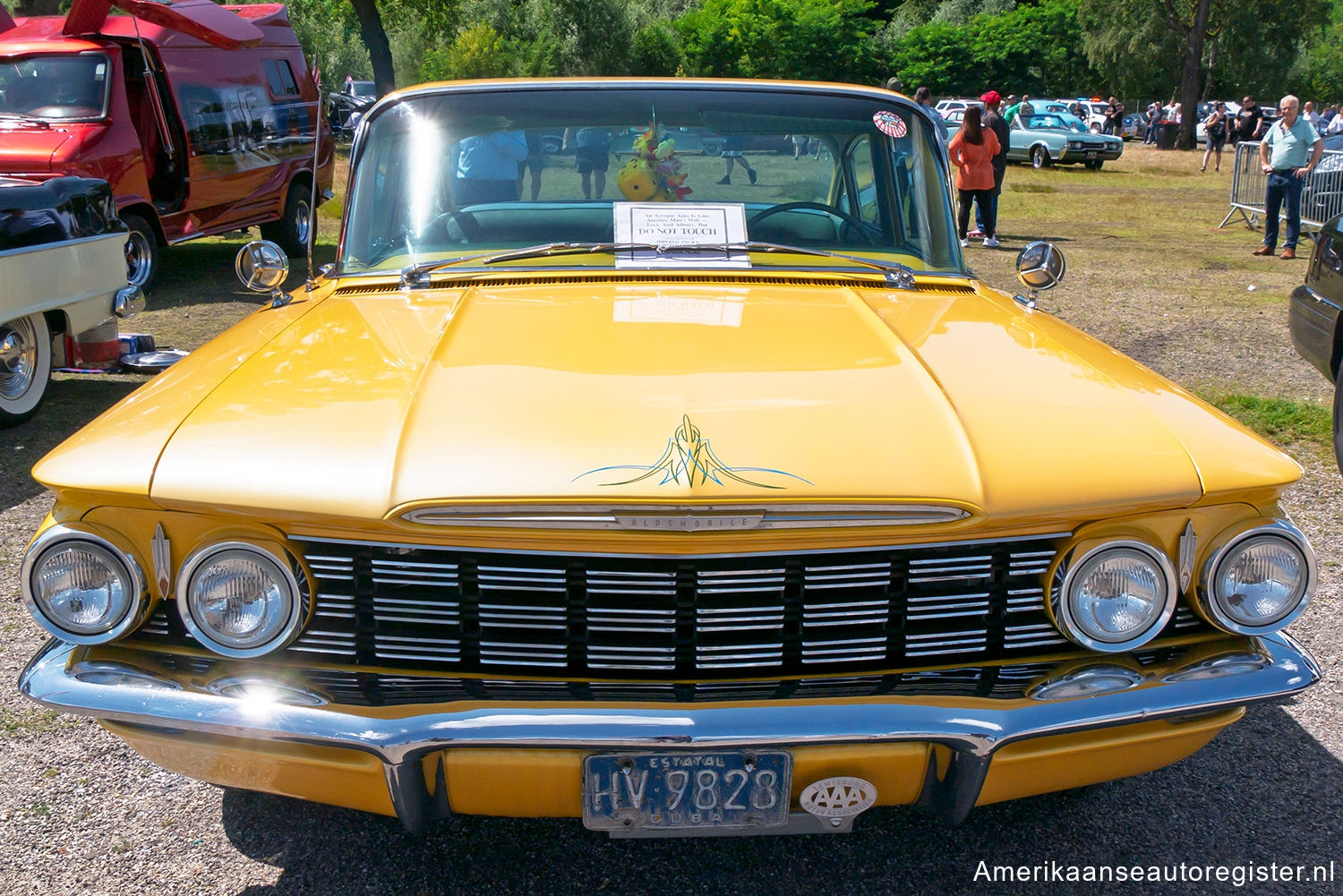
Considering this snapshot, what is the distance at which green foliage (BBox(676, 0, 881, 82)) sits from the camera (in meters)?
43.0

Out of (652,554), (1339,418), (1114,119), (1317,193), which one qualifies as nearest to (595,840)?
(652,554)

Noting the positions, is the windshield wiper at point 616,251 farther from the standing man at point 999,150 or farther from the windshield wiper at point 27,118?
the standing man at point 999,150

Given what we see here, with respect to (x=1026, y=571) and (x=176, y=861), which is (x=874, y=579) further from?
(x=176, y=861)

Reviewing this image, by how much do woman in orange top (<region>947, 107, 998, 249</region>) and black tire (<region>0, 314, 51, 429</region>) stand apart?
8632mm

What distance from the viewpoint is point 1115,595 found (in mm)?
2137

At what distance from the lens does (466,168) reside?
10.8 feet

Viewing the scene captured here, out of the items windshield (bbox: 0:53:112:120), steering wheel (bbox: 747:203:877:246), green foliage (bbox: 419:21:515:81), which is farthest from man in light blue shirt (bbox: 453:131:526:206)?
green foliage (bbox: 419:21:515:81)

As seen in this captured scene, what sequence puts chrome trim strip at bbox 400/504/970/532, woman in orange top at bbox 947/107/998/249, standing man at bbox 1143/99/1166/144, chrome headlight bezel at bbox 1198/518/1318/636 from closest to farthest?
chrome trim strip at bbox 400/504/970/532 → chrome headlight bezel at bbox 1198/518/1318/636 → woman in orange top at bbox 947/107/998/249 → standing man at bbox 1143/99/1166/144

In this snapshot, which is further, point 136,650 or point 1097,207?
point 1097,207

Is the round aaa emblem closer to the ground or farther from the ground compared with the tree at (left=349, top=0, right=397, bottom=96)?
closer to the ground

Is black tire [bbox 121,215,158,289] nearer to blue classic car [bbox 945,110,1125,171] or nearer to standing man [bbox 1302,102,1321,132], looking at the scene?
standing man [bbox 1302,102,1321,132]

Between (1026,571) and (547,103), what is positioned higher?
(547,103)

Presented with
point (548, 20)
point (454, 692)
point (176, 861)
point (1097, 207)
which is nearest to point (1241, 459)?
point (454, 692)

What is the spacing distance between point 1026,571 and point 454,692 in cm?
109
